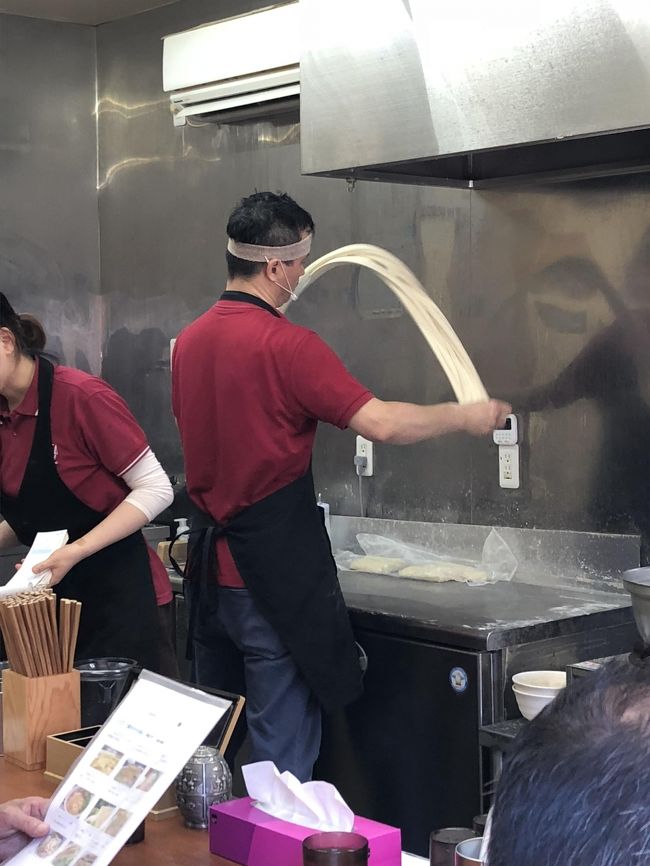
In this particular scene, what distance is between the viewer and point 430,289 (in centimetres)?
382

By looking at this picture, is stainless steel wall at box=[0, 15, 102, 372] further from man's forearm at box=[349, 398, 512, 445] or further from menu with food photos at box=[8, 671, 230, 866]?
menu with food photos at box=[8, 671, 230, 866]

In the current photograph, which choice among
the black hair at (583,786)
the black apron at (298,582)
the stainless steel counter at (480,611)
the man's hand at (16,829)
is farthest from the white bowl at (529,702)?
the black hair at (583,786)

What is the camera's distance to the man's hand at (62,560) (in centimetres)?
267

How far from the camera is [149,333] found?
4.83 metres

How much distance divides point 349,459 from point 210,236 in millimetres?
1036

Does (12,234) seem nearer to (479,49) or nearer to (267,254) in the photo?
(267,254)

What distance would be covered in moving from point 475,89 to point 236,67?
4.26 ft

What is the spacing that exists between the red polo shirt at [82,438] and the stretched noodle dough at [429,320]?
0.81m

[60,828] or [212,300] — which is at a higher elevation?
[212,300]

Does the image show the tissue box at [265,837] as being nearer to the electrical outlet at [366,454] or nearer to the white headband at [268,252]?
the white headband at [268,252]

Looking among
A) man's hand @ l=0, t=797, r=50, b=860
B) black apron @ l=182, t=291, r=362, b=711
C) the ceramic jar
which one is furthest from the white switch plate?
man's hand @ l=0, t=797, r=50, b=860

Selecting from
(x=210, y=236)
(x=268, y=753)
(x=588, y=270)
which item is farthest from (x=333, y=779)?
(x=210, y=236)

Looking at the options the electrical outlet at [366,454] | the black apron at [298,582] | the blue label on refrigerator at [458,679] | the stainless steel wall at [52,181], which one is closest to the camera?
the blue label on refrigerator at [458,679]

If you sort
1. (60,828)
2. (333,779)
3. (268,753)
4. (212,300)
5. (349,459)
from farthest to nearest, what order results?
(212,300) < (349,459) < (333,779) < (268,753) < (60,828)
